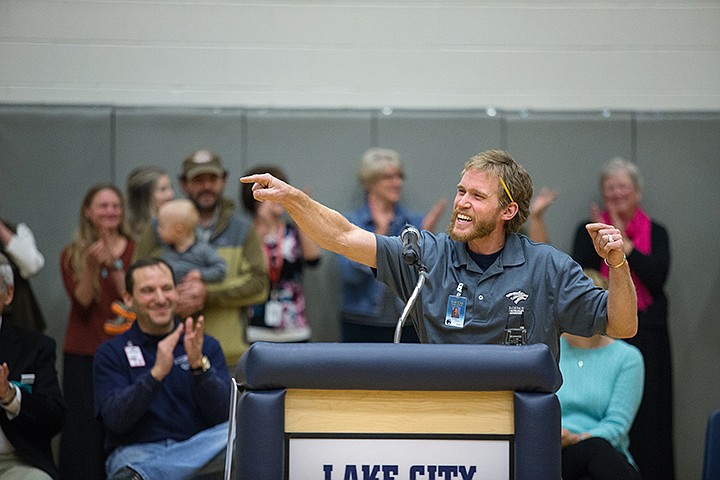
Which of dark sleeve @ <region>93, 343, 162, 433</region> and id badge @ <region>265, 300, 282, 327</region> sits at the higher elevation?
id badge @ <region>265, 300, 282, 327</region>

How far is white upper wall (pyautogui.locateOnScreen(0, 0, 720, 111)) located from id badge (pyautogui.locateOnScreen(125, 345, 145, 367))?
2173 millimetres

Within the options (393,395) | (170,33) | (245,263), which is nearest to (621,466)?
(393,395)

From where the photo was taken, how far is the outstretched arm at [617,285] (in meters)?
2.63

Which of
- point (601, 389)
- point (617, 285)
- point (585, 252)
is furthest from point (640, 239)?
point (617, 285)

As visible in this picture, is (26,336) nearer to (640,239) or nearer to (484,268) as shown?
(484,268)

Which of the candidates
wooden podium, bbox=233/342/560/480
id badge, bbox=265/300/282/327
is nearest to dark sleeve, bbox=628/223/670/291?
id badge, bbox=265/300/282/327

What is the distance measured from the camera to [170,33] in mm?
5762

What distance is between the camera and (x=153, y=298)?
3.89 meters

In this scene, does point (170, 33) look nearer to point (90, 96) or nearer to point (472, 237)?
point (90, 96)

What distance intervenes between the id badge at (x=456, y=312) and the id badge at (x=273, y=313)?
92.1 inches

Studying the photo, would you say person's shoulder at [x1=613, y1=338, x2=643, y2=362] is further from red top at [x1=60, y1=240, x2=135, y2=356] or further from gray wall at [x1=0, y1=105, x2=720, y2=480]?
red top at [x1=60, y1=240, x2=135, y2=356]

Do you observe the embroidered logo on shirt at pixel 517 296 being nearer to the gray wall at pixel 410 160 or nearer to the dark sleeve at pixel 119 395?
the dark sleeve at pixel 119 395

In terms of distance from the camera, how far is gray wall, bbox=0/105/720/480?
5.48 m

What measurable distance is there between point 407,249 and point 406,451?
2.11 ft
